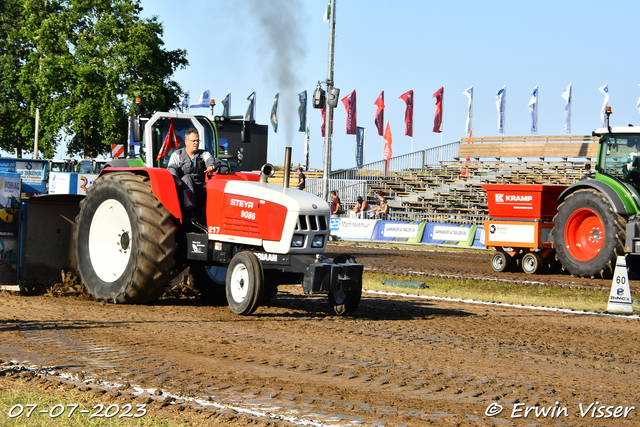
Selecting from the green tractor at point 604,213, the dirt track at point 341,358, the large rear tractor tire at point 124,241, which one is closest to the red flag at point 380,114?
the green tractor at point 604,213

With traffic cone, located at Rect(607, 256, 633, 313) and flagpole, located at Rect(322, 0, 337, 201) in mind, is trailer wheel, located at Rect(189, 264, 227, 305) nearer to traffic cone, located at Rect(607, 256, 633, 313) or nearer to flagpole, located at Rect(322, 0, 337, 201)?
traffic cone, located at Rect(607, 256, 633, 313)

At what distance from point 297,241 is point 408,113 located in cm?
3568

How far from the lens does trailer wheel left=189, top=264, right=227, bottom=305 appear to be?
10.2m

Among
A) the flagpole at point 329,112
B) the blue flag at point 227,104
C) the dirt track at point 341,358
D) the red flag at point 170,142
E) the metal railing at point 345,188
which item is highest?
the blue flag at point 227,104

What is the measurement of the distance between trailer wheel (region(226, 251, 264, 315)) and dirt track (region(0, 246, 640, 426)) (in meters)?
0.18

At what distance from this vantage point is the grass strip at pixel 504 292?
1184cm

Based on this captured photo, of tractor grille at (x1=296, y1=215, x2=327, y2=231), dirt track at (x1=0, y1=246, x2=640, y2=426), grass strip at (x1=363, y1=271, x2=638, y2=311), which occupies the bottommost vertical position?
dirt track at (x1=0, y1=246, x2=640, y2=426)

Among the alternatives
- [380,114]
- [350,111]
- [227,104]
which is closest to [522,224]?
[350,111]

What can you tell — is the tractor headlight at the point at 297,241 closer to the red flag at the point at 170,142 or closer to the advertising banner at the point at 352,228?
the red flag at the point at 170,142

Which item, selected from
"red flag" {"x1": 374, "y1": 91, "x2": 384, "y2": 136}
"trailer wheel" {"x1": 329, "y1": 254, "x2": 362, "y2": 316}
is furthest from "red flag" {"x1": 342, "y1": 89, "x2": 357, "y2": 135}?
"trailer wheel" {"x1": 329, "y1": 254, "x2": 362, "y2": 316}

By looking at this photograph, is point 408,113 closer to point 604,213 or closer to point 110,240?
point 604,213

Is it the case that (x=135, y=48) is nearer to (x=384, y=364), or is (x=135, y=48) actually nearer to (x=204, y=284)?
(x=204, y=284)

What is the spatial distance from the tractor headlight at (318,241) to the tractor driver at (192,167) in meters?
1.53

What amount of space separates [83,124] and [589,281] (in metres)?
27.7
